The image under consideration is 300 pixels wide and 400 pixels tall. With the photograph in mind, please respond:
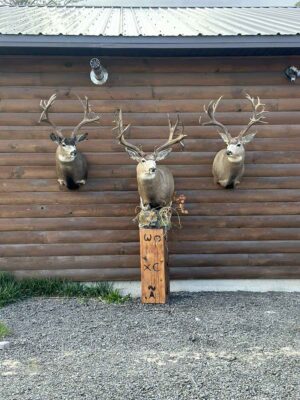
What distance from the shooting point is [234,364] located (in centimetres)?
538

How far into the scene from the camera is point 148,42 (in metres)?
7.25

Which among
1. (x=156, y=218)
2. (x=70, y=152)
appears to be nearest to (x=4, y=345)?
(x=156, y=218)

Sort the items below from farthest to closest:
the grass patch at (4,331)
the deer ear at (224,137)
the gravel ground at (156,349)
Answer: the deer ear at (224,137), the grass patch at (4,331), the gravel ground at (156,349)

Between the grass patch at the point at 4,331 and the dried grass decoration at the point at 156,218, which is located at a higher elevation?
the dried grass decoration at the point at 156,218

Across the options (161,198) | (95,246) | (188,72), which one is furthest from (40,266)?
(188,72)

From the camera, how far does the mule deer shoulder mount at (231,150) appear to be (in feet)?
24.1

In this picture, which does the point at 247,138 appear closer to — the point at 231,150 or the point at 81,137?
the point at 231,150

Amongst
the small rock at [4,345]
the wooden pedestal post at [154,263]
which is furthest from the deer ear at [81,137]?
the small rock at [4,345]

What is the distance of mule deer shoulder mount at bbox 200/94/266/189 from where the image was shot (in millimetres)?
7336

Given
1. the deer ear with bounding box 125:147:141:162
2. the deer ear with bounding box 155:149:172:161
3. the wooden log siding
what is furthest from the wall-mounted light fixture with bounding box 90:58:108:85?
the deer ear with bounding box 155:149:172:161

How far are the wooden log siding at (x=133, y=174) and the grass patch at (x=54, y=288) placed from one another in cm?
17

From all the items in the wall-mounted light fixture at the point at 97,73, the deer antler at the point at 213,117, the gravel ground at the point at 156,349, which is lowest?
the gravel ground at the point at 156,349

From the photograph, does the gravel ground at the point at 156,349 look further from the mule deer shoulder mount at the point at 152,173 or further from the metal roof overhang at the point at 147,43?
the metal roof overhang at the point at 147,43

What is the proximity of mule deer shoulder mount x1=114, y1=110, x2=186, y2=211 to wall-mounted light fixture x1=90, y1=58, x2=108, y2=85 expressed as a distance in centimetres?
73
